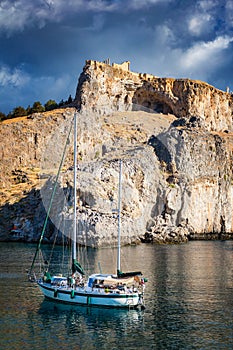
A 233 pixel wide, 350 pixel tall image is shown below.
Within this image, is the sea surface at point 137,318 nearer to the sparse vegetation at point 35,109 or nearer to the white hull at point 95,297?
the white hull at point 95,297

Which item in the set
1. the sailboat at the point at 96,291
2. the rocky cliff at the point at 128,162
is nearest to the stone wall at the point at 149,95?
the rocky cliff at the point at 128,162

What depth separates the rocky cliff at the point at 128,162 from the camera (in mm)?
78000

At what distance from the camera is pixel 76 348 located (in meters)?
23.4

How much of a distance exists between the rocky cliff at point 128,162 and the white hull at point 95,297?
36.8m

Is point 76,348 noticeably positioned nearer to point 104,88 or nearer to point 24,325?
point 24,325

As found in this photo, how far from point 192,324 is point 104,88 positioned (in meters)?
89.9

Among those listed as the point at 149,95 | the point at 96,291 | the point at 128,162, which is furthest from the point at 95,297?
the point at 149,95

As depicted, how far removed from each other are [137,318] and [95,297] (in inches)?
126

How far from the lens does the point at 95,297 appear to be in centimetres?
3072

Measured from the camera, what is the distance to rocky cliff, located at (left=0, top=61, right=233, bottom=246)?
256 feet

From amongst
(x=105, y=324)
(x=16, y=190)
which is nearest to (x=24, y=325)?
(x=105, y=324)

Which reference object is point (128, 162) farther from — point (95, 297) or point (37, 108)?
point (95, 297)

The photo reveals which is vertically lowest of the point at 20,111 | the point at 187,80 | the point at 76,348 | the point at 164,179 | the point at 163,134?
the point at 76,348

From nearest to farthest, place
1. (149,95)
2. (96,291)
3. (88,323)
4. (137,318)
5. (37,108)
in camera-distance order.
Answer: (88,323) → (137,318) → (96,291) → (149,95) → (37,108)
